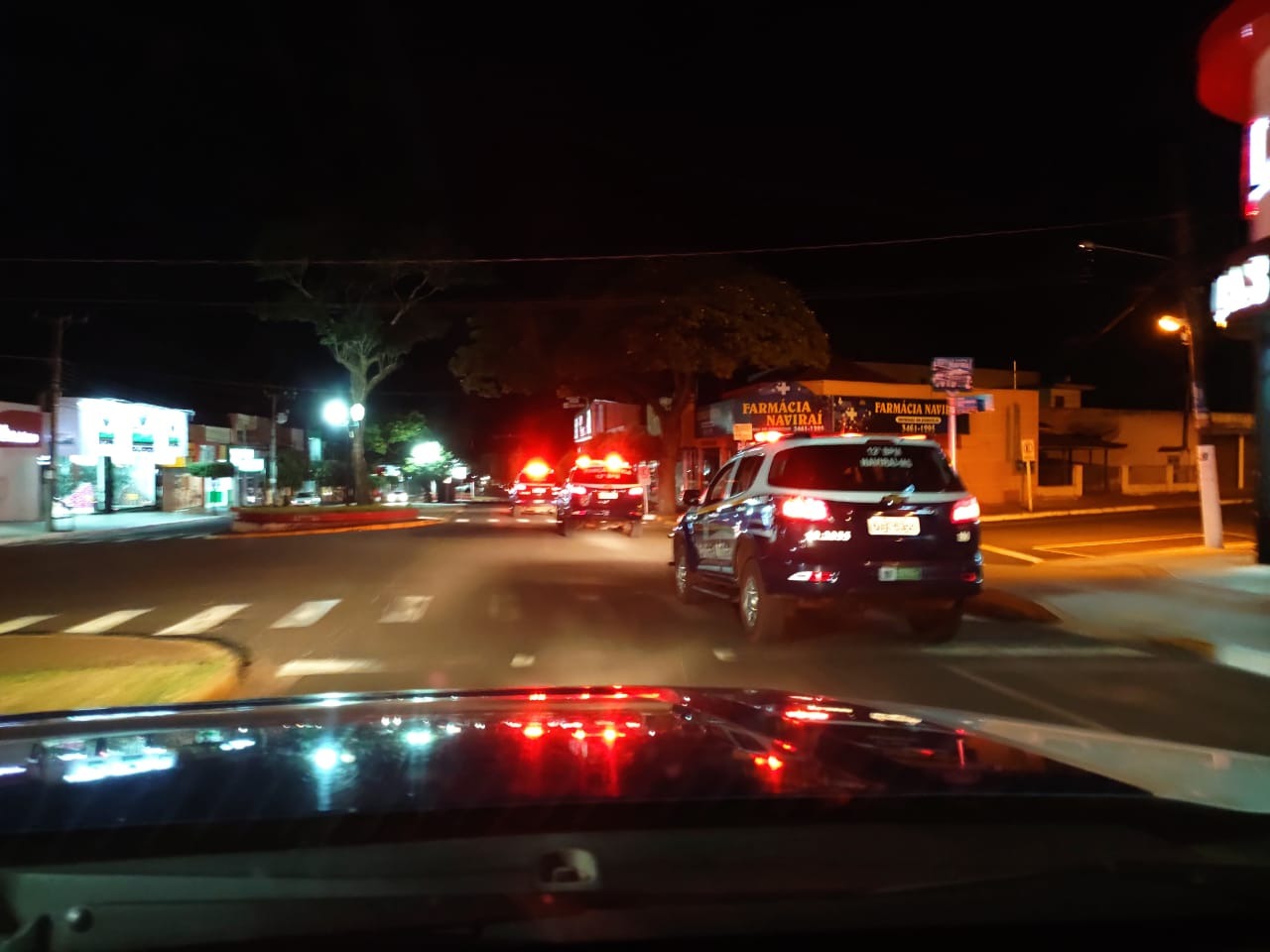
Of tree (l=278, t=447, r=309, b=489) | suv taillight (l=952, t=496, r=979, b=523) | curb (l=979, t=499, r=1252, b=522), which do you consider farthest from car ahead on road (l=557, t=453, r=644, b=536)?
tree (l=278, t=447, r=309, b=489)

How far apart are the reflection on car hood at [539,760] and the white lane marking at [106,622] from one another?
9.34 metres

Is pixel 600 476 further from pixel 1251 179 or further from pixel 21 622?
pixel 21 622

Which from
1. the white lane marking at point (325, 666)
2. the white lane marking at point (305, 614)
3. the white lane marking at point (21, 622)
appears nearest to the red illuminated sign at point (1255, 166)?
the white lane marking at point (325, 666)

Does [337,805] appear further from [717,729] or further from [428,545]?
[428,545]

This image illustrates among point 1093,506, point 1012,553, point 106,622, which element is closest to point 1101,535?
point 1012,553

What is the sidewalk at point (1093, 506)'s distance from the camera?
3441cm

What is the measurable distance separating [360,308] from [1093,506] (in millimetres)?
25177

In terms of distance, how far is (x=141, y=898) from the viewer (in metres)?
2.29

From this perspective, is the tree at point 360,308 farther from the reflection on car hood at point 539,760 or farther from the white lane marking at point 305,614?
the reflection on car hood at point 539,760

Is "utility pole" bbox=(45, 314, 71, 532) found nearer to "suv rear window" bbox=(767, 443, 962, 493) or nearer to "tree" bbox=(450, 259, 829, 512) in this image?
"tree" bbox=(450, 259, 829, 512)

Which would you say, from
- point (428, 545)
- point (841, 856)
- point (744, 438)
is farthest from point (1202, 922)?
point (744, 438)

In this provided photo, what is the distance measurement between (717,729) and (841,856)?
1.39m

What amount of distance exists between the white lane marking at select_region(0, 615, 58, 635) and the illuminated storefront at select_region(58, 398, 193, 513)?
33490 mm

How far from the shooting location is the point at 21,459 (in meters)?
45.4
